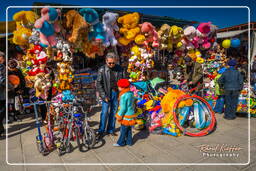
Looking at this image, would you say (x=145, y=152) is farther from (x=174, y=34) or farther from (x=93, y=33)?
(x=174, y=34)

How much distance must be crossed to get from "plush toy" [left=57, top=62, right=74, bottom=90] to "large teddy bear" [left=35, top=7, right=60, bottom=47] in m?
0.64

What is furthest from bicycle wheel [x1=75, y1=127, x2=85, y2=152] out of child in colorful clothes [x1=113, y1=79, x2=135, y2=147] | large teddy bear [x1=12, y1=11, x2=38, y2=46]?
large teddy bear [x1=12, y1=11, x2=38, y2=46]

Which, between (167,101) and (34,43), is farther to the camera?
(34,43)

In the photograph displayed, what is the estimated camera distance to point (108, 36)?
18.6 ft

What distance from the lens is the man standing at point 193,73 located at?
5.22 meters

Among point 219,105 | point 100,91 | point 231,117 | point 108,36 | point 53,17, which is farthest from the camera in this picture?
point 108,36

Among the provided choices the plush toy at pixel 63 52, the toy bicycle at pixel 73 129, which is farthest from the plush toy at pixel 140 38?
the toy bicycle at pixel 73 129

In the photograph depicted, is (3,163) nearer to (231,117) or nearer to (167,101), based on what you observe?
(167,101)

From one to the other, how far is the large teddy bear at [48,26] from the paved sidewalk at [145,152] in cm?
237

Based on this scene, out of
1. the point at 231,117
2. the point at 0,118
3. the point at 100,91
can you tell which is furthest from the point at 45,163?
the point at 231,117

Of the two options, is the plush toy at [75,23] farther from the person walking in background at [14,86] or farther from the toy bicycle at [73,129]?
the toy bicycle at [73,129]

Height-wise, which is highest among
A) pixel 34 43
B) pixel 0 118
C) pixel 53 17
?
pixel 53 17

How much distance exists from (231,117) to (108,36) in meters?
4.41

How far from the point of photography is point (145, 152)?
10.4 ft
